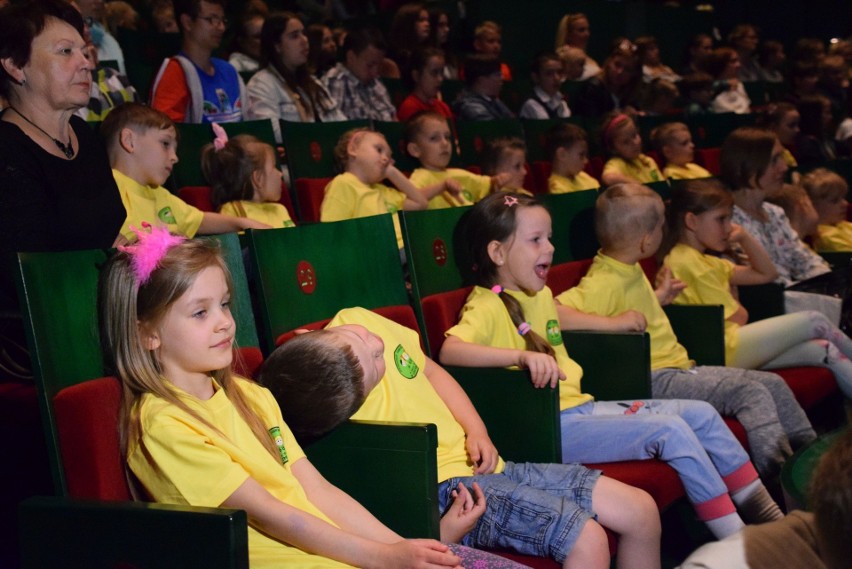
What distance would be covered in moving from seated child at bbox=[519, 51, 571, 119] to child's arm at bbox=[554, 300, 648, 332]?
2.89 m

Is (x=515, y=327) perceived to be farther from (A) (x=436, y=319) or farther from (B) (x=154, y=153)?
(B) (x=154, y=153)

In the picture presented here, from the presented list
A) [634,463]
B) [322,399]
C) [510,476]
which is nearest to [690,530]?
[634,463]

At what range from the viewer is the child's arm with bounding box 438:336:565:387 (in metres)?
2.21

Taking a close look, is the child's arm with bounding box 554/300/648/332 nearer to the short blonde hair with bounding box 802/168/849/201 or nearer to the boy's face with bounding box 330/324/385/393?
the boy's face with bounding box 330/324/385/393

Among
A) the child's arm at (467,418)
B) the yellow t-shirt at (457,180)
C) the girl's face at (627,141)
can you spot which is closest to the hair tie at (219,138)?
the yellow t-shirt at (457,180)

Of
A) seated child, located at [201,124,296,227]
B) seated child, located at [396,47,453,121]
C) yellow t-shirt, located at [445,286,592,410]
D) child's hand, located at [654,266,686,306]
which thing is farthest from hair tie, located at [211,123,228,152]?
seated child, located at [396,47,453,121]

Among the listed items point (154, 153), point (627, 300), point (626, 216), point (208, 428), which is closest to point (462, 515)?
point (208, 428)

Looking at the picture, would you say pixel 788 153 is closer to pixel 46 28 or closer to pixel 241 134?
pixel 241 134

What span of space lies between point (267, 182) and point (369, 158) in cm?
47

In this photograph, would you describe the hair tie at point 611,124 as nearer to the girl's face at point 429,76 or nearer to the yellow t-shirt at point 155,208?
the girl's face at point 429,76

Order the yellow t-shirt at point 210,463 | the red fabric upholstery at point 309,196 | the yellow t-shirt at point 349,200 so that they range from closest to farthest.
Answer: the yellow t-shirt at point 210,463, the yellow t-shirt at point 349,200, the red fabric upholstery at point 309,196

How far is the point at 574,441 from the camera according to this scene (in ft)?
7.80

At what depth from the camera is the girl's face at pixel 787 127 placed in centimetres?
586

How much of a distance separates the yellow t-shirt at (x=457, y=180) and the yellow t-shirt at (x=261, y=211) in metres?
0.73
